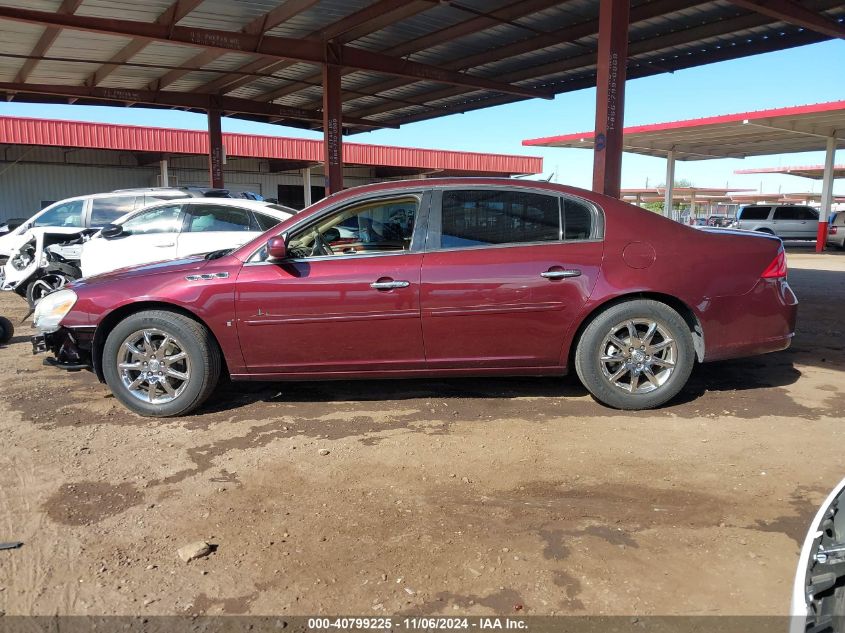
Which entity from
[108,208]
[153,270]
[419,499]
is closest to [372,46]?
[108,208]

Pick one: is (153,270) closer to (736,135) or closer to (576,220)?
(576,220)

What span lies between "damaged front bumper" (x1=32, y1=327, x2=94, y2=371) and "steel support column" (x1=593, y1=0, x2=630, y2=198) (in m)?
7.25

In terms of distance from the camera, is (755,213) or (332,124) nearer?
(332,124)

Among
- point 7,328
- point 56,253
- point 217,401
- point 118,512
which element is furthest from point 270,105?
point 118,512

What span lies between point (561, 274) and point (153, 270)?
296 centimetres

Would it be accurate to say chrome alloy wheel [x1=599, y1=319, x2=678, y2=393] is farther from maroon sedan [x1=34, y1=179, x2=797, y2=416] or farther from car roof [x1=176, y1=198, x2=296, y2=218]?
car roof [x1=176, y1=198, x2=296, y2=218]

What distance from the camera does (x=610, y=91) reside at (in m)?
8.99

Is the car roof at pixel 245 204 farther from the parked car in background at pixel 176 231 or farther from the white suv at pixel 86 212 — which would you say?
the white suv at pixel 86 212

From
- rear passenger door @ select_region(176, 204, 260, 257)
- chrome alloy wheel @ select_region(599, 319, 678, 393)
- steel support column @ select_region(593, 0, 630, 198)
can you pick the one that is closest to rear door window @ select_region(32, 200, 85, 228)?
rear passenger door @ select_region(176, 204, 260, 257)

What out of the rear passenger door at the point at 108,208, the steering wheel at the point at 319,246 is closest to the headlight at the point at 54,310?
the steering wheel at the point at 319,246

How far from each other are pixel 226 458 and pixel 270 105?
61.4 feet

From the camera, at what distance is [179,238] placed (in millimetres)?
8516

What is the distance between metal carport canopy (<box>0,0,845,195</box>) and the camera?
1088 cm

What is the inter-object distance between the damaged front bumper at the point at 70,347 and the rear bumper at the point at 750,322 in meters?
4.48
